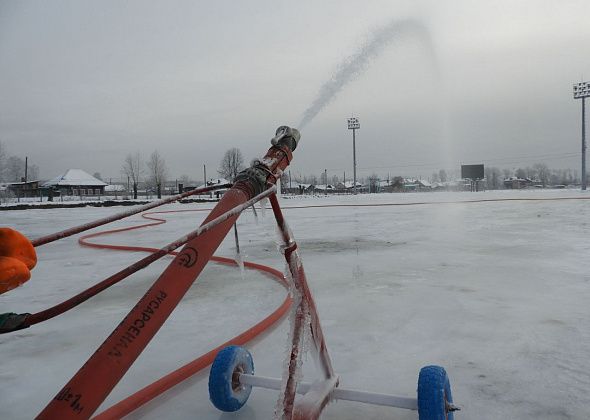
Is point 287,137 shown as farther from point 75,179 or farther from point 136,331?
point 75,179

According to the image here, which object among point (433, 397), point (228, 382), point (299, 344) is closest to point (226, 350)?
point (228, 382)

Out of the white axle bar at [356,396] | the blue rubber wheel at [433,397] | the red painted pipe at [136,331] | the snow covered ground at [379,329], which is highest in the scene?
the red painted pipe at [136,331]

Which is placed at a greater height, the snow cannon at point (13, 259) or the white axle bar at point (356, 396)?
the snow cannon at point (13, 259)

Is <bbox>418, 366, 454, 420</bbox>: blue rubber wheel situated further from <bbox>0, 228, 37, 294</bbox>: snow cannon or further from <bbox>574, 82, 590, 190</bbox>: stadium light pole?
<bbox>574, 82, 590, 190</bbox>: stadium light pole

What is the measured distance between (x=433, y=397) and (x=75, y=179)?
72.1 m

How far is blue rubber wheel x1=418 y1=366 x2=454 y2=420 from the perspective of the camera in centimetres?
183

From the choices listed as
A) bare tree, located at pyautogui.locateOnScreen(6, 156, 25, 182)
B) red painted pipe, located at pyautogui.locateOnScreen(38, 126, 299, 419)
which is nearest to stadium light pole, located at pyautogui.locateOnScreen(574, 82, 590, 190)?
red painted pipe, located at pyautogui.locateOnScreen(38, 126, 299, 419)

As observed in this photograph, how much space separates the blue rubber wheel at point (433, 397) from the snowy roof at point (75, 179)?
70116mm

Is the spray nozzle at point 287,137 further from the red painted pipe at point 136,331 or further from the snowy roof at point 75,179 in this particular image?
the snowy roof at point 75,179

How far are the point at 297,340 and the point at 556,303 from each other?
3239 mm

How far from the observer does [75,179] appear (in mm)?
65750

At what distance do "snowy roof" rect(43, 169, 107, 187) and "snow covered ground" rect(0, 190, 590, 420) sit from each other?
64.6 m

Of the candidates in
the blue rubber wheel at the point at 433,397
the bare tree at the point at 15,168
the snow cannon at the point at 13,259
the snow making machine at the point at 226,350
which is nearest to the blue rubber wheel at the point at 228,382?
the snow making machine at the point at 226,350

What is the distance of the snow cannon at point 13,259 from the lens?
3.31 feet
